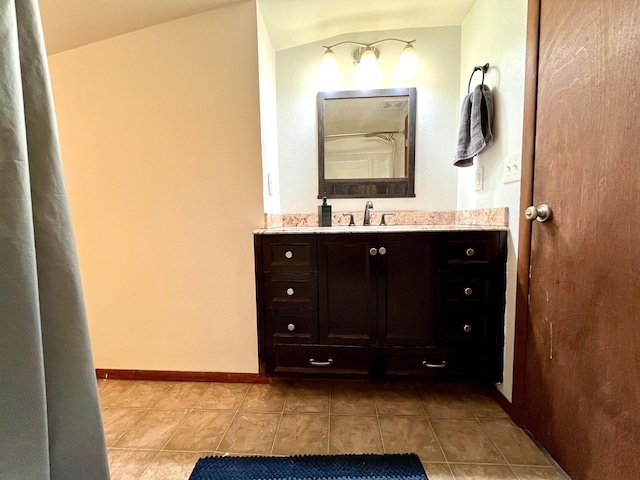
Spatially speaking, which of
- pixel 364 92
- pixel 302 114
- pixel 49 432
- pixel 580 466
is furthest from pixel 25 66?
pixel 580 466

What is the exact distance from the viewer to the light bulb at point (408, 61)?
1.63 meters

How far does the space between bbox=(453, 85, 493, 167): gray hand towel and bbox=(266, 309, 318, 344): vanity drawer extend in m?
1.16

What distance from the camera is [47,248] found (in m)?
0.54

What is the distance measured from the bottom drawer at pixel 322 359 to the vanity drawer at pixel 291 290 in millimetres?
220

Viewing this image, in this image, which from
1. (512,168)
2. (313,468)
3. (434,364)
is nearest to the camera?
(313,468)

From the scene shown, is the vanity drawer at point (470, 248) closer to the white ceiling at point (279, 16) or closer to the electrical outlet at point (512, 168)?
the electrical outlet at point (512, 168)

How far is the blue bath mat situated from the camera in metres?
0.96

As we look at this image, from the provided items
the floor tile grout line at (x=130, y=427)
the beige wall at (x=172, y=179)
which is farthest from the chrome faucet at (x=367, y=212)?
the floor tile grout line at (x=130, y=427)

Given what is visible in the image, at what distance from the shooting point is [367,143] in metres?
1.74

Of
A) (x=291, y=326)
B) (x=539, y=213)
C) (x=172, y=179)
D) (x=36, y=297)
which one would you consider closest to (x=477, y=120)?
(x=539, y=213)

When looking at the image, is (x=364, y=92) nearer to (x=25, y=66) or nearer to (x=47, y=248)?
(x=25, y=66)

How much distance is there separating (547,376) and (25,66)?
5.64 feet

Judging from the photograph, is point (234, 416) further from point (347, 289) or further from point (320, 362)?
point (347, 289)

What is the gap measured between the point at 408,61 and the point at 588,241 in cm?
137
